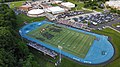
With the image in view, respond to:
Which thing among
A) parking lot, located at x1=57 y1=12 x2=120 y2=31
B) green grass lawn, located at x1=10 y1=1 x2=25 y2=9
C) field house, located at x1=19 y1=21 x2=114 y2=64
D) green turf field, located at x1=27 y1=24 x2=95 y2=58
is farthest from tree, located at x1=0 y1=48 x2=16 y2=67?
green grass lawn, located at x1=10 y1=1 x2=25 y2=9

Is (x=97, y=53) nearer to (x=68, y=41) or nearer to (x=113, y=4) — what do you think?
(x=68, y=41)

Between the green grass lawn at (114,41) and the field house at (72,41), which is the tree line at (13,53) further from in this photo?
the green grass lawn at (114,41)

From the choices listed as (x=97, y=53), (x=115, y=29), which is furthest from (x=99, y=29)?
(x=97, y=53)

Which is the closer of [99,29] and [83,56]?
[83,56]

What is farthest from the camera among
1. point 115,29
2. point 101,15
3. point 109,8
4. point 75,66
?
Result: point 109,8

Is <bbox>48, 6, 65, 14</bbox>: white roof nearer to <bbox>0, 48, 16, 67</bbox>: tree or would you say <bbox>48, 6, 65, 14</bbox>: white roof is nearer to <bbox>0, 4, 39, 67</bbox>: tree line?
<bbox>0, 4, 39, 67</bbox>: tree line

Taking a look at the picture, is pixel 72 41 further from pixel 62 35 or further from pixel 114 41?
→ pixel 114 41
